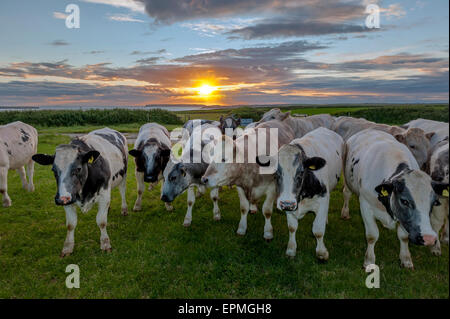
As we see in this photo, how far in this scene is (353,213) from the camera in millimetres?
7734

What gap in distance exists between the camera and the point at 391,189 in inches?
153

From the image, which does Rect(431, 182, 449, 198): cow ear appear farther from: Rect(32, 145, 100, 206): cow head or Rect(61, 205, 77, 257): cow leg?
Rect(61, 205, 77, 257): cow leg

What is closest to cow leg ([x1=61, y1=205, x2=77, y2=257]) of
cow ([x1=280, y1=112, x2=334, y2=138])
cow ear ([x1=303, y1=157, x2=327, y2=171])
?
cow ear ([x1=303, y1=157, x2=327, y2=171])

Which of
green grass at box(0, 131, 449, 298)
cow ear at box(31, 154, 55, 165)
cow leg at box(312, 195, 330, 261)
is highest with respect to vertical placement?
cow ear at box(31, 154, 55, 165)

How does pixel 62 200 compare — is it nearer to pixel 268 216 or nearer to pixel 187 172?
pixel 187 172

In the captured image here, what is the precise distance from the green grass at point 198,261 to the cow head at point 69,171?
1.46 meters

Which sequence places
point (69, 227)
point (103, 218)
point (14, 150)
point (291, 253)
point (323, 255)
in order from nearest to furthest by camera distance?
point (323, 255), point (291, 253), point (69, 227), point (103, 218), point (14, 150)

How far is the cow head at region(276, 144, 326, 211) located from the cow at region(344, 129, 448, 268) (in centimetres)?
95

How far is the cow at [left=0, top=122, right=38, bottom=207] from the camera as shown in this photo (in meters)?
8.20

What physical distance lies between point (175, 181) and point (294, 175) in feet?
10.4

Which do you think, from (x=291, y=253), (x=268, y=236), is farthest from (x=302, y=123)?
(x=291, y=253)

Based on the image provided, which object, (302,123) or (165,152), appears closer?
(165,152)

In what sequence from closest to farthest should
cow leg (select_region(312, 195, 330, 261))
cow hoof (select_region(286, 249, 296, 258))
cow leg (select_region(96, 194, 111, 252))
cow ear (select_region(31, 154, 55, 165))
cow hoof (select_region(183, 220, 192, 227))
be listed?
cow leg (select_region(312, 195, 330, 261)) → cow ear (select_region(31, 154, 55, 165)) → cow hoof (select_region(286, 249, 296, 258)) → cow leg (select_region(96, 194, 111, 252)) → cow hoof (select_region(183, 220, 192, 227))
